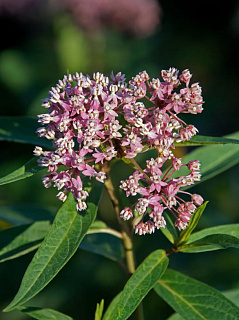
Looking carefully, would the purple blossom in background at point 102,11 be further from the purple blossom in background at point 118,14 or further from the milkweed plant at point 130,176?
the milkweed plant at point 130,176

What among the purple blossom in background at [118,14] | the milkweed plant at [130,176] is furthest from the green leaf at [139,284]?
the purple blossom in background at [118,14]

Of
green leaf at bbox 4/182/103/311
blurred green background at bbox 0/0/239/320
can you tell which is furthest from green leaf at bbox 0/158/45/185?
blurred green background at bbox 0/0/239/320

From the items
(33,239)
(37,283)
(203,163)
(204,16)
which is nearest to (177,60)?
(204,16)

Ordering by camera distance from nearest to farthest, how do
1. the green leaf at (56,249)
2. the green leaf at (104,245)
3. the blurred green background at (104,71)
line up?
the green leaf at (56,249)
the green leaf at (104,245)
the blurred green background at (104,71)

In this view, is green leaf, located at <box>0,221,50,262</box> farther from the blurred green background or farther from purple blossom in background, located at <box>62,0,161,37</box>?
purple blossom in background, located at <box>62,0,161,37</box>

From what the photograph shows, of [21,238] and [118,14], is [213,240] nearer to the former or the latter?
[21,238]

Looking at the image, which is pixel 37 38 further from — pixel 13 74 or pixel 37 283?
pixel 37 283
